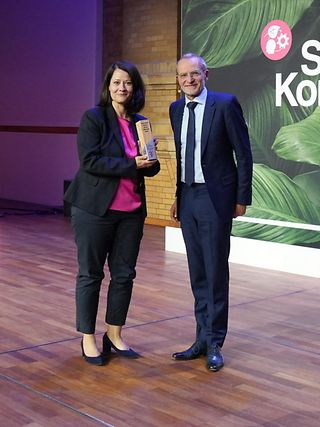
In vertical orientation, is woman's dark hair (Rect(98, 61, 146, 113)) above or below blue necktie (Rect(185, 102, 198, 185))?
above

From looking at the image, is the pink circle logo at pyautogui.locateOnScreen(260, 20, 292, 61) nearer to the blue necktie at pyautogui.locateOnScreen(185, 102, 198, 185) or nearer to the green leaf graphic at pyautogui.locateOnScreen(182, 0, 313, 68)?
the green leaf graphic at pyautogui.locateOnScreen(182, 0, 313, 68)


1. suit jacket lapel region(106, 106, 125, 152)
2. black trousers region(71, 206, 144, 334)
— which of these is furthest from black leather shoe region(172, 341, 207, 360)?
suit jacket lapel region(106, 106, 125, 152)

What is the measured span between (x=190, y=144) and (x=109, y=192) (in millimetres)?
472

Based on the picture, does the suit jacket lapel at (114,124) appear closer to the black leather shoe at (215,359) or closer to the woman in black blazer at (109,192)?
the woman in black blazer at (109,192)

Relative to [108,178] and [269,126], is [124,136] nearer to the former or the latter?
[108,178]

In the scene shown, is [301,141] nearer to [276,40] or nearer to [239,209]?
[276,40]

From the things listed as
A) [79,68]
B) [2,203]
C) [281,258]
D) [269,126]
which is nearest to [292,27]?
[269,126]

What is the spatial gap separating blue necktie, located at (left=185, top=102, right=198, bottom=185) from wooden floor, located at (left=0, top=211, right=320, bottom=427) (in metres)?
0.98

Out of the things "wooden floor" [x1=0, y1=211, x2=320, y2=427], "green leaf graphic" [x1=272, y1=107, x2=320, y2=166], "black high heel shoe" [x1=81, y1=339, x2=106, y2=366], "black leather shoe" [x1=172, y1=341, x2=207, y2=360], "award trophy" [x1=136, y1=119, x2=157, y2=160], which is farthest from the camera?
"green leaf graphic" [x1=272, y1=107, x2=320, y2=166]

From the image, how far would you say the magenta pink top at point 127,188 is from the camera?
144 inches

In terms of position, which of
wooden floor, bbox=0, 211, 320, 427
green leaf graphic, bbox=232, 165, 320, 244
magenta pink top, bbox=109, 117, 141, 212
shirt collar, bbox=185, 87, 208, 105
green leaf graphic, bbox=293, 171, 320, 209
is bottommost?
wooden floor, bbox=0, 211, 320, 427

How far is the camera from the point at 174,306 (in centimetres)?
515

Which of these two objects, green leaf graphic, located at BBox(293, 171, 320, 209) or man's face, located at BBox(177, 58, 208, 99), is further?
green leaf graphic, located at BBox(293, 171, 320, 209)

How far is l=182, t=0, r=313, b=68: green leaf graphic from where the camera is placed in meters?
6.59
